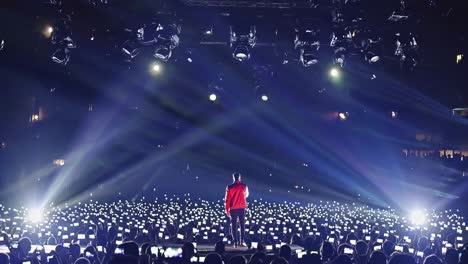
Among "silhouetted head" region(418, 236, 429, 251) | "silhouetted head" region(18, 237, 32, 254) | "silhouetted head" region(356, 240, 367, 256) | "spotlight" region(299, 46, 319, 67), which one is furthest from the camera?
"spotlight" region(299, 46, 319, 67)

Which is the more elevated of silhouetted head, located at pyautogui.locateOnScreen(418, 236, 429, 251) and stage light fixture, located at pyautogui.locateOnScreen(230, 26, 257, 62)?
stage light fixture, located at pyautogui.locateOnScreen(230, 26, 257, 62)

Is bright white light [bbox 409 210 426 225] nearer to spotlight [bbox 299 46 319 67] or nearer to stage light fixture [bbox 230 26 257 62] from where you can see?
spotlight [bbox 299 46 319 67]

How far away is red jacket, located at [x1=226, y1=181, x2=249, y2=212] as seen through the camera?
1377 centimetres

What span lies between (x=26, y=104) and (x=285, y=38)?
15.6 metres

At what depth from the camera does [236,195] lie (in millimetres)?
13797

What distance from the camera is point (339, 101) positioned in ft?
111

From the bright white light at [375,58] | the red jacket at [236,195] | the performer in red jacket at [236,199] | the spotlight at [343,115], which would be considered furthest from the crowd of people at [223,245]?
the spotlight at [343,115]

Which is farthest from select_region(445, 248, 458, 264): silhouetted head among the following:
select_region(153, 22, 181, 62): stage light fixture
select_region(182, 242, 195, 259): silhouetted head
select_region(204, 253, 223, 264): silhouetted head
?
select_region(153, 22, 181, 62): stage light fixture

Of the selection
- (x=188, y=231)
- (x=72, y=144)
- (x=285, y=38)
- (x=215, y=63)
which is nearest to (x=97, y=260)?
(x=188, y=231)

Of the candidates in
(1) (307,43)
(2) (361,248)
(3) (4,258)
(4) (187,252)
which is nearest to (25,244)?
(3) (4,258)

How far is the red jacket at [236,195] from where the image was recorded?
1377 cm

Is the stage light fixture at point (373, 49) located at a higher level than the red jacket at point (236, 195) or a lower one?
higher

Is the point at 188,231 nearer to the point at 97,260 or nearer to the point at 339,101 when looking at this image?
the point at 97,260

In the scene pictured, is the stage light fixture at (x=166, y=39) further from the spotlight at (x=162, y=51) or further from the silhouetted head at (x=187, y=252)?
the silhouetted head at (x=187, y=252)
